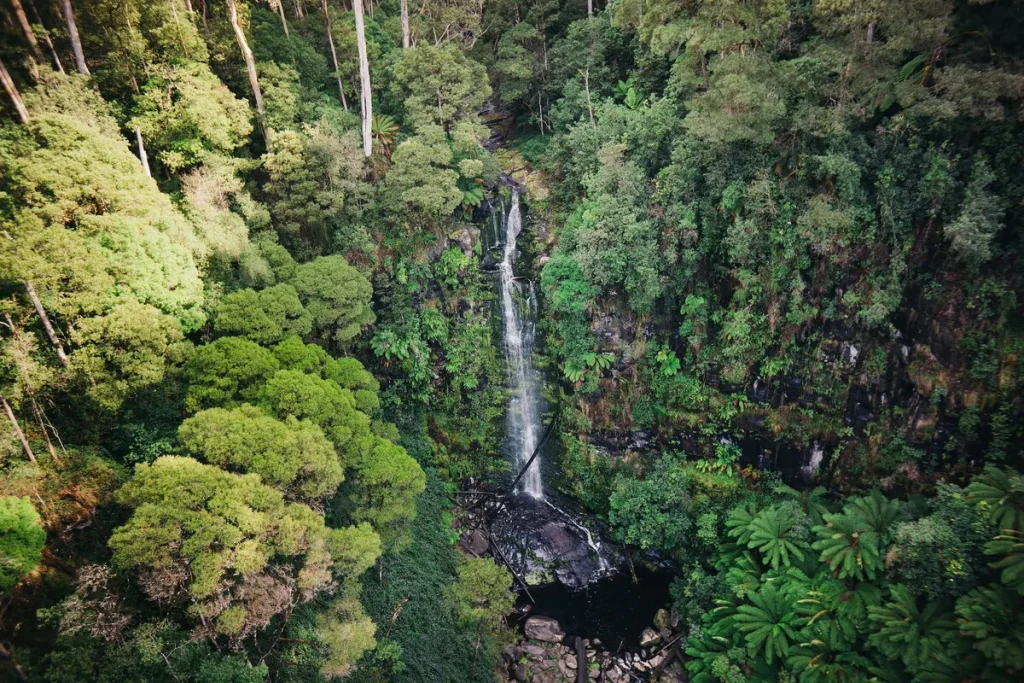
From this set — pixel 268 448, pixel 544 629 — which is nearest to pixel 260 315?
pixel 268 448

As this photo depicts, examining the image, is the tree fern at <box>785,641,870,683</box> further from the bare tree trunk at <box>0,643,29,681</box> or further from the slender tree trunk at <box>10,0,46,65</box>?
the slender tree trunk at <box>10,0,46,65</box>

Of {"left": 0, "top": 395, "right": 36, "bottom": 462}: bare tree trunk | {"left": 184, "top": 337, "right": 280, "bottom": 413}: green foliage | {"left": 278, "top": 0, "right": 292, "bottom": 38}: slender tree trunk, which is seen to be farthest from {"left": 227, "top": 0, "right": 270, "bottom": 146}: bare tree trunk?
{"left": 0, "top": 395, "right": 36, "bottom": 462}: bare tree trunk

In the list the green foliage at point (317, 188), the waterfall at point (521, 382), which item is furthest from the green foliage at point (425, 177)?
the waterfall at point (521, 382)

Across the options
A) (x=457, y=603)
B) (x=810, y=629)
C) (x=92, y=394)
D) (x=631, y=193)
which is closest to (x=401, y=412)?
(x=457, y=603)

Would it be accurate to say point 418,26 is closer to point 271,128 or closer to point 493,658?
point 271,128

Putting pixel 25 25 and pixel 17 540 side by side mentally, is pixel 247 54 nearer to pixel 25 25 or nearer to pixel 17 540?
pixel 25 25

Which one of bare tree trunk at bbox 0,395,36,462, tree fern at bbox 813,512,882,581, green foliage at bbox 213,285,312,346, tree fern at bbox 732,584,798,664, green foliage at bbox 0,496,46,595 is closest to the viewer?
green foliage at bbox 0,496,46,595
